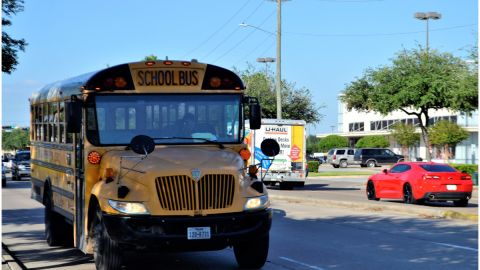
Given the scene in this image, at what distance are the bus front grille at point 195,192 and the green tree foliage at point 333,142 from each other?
298 ft

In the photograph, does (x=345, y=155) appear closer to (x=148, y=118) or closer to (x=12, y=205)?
(x=12, y=205)

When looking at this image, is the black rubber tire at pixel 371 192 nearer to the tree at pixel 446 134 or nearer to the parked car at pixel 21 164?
the parked car at pixel 21 164

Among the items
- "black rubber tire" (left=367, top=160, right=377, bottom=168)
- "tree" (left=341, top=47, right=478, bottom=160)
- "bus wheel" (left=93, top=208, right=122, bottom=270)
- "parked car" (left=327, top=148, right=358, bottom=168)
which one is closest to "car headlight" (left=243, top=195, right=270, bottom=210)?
"bus wheel" (left=93, top=208, right=122, bottom=270)

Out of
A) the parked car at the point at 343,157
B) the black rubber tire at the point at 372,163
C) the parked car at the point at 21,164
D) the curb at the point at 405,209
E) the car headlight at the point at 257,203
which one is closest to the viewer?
the car headlight at the point at 257,203

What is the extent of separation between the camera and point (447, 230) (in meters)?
16.7

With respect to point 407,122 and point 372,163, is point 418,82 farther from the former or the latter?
point 407,122

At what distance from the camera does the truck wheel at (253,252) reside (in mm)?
10984

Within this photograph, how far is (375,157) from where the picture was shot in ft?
233

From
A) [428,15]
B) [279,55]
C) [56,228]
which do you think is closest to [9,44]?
[56,228]

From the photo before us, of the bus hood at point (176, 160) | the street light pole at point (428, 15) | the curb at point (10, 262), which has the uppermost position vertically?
the street light pole at point (428, 15)

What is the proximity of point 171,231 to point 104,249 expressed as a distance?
94 cm

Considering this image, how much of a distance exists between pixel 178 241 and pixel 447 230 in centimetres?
860

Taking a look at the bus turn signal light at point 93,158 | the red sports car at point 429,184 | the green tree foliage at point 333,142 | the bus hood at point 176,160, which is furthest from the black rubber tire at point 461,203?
the green tree foliage at point 333,142

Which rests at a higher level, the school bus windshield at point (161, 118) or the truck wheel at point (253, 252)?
the school bus windshield at point (161, 118)
